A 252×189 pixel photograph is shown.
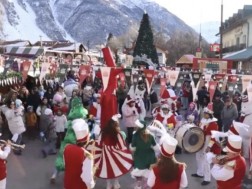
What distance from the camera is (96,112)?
39.8 feet

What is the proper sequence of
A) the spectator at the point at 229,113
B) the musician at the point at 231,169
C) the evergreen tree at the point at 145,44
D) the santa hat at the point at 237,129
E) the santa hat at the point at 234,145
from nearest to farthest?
the musician at the point at 231,169
the santa hat at the point at 234,145
the santa hat at the point at 237,129
the spectator at the point at 229,113
the evergreen tree at the point at 145,44

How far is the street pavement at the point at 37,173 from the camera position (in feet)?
29.8

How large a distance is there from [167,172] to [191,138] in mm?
3847

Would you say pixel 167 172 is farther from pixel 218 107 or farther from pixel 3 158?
pixel 218 107

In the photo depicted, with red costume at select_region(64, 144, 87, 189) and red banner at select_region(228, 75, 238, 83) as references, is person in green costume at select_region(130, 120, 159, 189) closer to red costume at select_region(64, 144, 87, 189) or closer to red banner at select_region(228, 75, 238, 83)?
red costume at select_region(64, 144, 87, 189)

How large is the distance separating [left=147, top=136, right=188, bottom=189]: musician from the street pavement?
Answer: 3414mm

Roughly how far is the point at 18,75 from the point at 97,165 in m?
8.41

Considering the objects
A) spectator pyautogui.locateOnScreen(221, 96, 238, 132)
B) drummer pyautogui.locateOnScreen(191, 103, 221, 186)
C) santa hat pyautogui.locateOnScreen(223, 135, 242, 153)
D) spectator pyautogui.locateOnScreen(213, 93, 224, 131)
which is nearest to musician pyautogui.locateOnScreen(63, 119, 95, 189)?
santa hat pyautogui.locateOnScreen(223, 135, 242, 153)

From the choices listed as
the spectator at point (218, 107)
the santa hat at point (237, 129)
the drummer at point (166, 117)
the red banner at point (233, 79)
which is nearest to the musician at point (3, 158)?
the santa hat at point (237, 129)

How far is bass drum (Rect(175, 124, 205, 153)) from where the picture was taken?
9.24m

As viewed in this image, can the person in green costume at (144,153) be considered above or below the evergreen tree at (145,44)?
below

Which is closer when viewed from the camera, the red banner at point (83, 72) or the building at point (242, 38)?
the red banner at point (83, 72)

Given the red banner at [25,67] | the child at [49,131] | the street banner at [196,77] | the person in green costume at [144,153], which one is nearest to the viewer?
the person in green costume at [144,153]

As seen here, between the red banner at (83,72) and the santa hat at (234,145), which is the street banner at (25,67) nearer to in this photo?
the red banner at (83,72)
